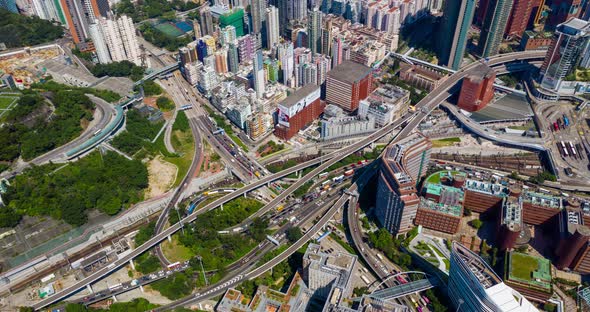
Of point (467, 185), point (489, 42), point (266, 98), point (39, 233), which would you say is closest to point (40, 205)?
point (39, 233)

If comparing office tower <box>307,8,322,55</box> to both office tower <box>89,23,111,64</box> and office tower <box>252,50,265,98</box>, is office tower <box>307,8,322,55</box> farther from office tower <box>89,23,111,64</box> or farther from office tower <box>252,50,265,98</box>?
office tower <box>89,23,111,64</box>

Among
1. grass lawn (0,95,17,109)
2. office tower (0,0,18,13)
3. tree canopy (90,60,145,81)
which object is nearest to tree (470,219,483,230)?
tree canopy (90,60,145,81)

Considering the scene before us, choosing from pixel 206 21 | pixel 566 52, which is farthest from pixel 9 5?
pixel 566 52

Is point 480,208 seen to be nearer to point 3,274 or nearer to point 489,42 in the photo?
point 489,42

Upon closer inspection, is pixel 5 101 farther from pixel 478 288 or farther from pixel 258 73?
pixel 478 288

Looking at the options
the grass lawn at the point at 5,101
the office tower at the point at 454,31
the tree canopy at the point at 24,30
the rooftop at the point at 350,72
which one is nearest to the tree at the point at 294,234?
the rooftop at the point at 350,72

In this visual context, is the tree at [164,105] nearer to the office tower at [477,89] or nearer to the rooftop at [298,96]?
the rooftop at [298,96]
